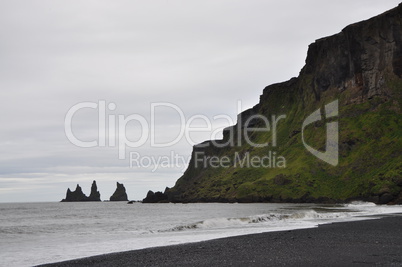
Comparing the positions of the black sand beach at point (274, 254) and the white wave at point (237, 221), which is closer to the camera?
the black sand beach at point (274, 254)

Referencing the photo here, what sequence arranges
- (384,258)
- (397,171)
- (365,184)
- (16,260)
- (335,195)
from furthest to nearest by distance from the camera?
1. (335,195)
2. (365,184)
3. (397,171)
4. (16,260)
5. (384,258)

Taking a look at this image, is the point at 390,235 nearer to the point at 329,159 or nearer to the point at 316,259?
the point at 316,259

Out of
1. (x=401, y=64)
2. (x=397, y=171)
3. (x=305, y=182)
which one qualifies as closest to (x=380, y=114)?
(x=401, y=64)

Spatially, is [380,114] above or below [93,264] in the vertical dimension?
above

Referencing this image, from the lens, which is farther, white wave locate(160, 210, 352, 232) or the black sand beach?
white wave locate(160, 210, 352, 232)

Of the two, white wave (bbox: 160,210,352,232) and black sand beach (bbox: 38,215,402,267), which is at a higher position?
black sand beach (bbox: 38,215,402,267)

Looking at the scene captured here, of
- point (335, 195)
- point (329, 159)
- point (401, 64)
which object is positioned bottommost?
point (335, 195)

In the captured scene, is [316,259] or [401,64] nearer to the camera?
[316,259]

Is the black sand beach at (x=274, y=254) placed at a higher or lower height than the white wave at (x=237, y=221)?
higher

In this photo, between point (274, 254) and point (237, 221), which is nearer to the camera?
point (274, 254)

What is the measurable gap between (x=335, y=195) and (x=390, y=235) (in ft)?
438

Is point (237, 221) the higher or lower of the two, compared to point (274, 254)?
lower

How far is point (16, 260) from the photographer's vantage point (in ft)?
82.0

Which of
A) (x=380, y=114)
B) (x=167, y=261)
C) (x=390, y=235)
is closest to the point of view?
(x=167, y=261)
